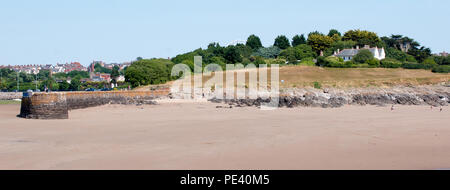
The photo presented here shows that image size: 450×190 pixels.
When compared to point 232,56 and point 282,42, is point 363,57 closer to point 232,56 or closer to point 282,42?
point 232,56

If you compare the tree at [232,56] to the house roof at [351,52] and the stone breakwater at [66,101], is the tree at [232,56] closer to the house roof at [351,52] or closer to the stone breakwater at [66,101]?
the house roof at [351,52]

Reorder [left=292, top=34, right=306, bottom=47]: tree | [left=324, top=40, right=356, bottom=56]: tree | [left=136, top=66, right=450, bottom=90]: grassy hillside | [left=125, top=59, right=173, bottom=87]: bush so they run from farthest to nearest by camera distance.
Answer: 1. [left=292, top=34, right=306, bottom=47]: tree
2. [left=324, top=40, right=356, bottom=56]: tree
3. [left=125, top=59, right=173, bottom=87]: bush
4. [left=136, top=66, right=450, bottom=90]: grassy hillside

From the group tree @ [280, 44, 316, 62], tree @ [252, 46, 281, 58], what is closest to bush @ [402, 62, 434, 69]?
tree @ [280, 44, 316, 62]

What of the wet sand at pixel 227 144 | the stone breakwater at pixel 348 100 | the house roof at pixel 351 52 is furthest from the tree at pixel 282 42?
the wet sand at pixel 227 144

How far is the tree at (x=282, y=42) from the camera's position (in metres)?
83.1

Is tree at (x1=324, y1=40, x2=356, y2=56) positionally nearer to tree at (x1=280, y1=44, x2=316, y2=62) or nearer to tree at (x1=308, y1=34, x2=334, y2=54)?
tree at (x1=280, y1=44, x2=316, y2=62)

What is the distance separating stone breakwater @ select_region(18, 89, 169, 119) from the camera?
17.3m

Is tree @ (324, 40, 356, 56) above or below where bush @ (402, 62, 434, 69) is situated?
above

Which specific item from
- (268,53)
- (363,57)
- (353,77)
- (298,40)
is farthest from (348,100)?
(298,40)

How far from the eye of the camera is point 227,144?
35.3 ft

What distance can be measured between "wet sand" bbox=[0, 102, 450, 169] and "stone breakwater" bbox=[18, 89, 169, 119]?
150 cm

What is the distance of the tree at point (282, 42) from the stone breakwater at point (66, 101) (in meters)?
53.0
